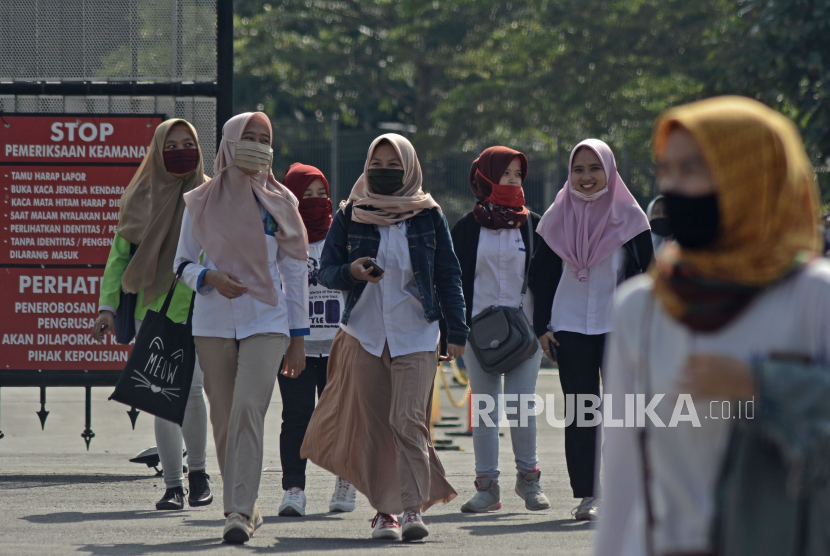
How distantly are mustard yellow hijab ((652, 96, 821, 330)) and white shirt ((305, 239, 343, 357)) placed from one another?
14.6ft

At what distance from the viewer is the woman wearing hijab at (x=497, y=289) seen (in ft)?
19.9

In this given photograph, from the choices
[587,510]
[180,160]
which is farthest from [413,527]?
[180,160]

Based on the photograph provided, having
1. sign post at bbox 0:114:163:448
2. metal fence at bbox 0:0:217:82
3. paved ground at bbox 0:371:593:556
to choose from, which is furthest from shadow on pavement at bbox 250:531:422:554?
metal fence at bbox 0:0:217:82

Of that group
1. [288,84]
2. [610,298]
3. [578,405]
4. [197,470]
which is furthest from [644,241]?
[288,84]

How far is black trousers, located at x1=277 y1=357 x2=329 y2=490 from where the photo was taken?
5.91 metres

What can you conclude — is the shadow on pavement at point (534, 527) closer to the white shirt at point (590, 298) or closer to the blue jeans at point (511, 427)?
the blue jeans at point (511, 427)

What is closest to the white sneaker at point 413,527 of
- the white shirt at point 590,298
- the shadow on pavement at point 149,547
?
the shadow on pavement at point 149,547

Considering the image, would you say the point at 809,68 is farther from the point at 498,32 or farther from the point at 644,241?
the point at 498,32

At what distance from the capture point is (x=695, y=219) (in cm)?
197

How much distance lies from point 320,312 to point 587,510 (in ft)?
6.12

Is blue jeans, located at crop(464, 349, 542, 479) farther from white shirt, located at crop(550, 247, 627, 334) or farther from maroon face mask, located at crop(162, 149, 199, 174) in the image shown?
maroon face mask, located at crop(162, 149, 199, 174)

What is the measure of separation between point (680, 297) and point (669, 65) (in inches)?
924

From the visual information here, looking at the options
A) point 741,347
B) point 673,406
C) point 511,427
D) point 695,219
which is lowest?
point 511,427

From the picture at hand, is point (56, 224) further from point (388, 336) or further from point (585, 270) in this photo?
point (585, 270)
